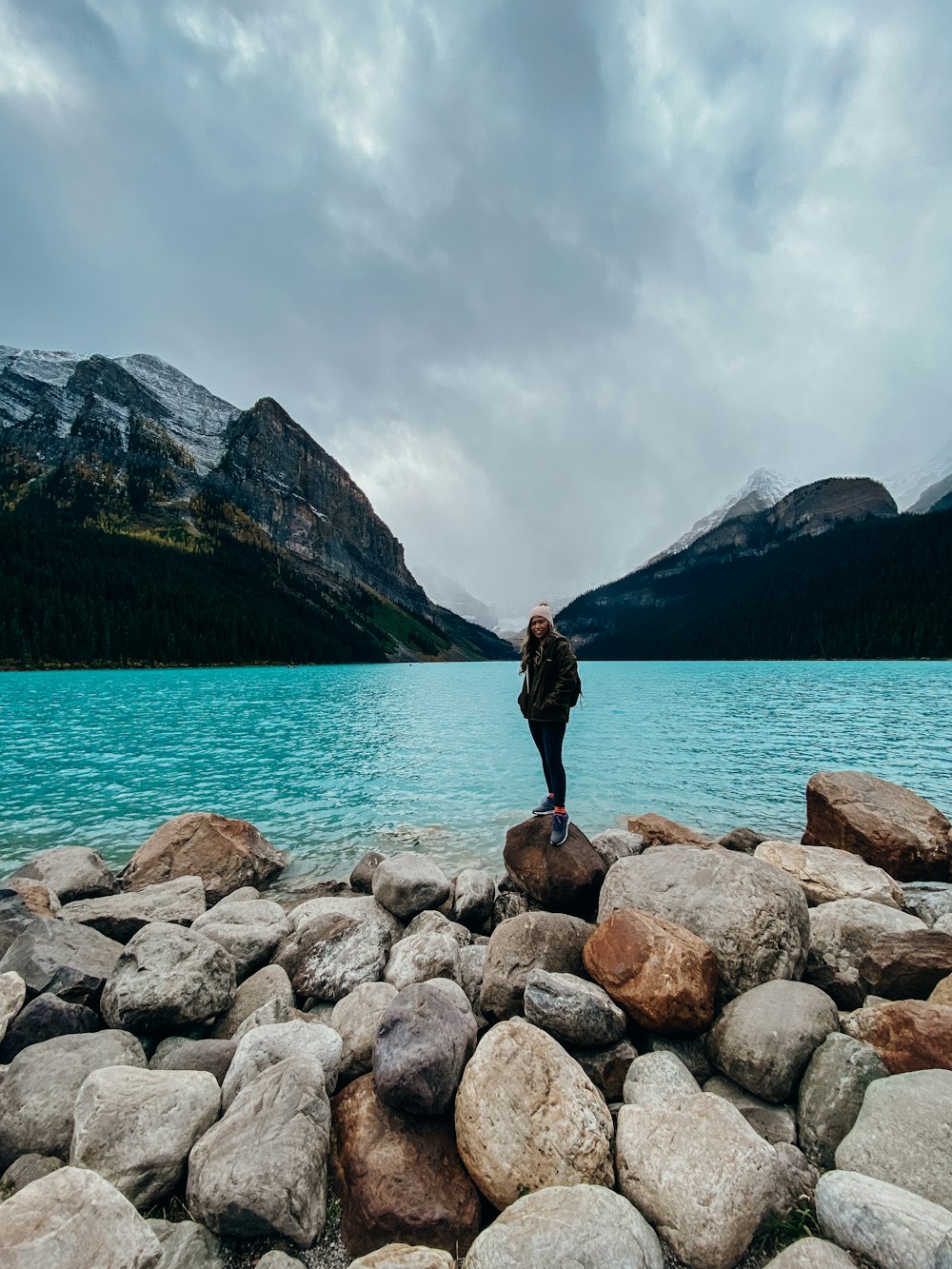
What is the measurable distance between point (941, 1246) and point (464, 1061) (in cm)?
331

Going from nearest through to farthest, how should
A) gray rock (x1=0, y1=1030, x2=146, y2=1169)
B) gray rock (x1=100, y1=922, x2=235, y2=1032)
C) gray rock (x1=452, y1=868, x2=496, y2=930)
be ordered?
gray rock (x1=0, y1=1030, x2=146, y2=1169)
gray rock (x1=100, y1=922, x2=235, y2=1032)
gray rock (x1=452, y1=868, x2=496, y2=930)

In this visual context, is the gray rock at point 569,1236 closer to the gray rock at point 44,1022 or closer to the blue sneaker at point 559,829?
the gray rock at point 44,1022

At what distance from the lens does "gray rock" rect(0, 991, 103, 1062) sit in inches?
213

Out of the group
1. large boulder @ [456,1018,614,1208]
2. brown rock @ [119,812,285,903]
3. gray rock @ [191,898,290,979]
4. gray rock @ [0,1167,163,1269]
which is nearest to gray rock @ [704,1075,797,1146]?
large boulder @ [456,1018,614,1208]

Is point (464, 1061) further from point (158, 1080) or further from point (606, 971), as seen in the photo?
point (158, 1080)

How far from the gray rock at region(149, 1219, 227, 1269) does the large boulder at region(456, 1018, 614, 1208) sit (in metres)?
1.64

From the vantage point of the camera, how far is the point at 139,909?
9000 mm

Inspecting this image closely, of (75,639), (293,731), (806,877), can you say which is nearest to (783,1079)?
(806,877)

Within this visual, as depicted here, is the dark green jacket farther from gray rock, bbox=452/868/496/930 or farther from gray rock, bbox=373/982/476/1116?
gray rock, bbox=373/982/476/1116

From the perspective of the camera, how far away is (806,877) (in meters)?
9.11

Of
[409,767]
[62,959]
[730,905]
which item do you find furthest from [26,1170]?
[409,767]

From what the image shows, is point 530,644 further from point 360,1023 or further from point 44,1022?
point 44,1022

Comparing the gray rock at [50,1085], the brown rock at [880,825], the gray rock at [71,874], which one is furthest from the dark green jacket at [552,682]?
the gray rock at [71,874]

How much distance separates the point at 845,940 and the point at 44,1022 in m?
9.26
